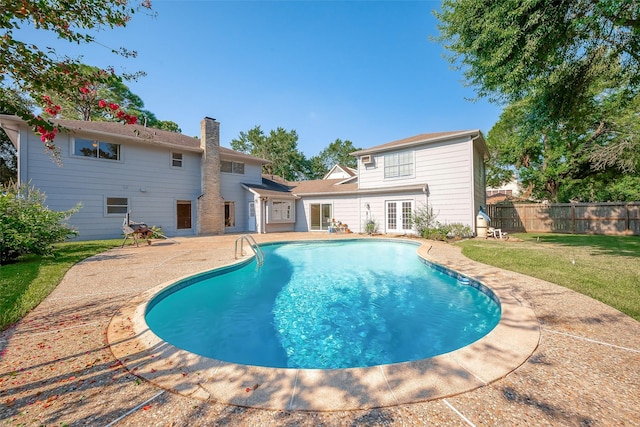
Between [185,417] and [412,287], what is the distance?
5.75 m

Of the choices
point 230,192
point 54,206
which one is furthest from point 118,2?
point 230,192

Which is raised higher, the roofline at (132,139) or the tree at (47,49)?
the roofline at (132,139)

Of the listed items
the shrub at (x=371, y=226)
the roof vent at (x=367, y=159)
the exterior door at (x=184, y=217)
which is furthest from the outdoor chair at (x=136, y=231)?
the roof vent at (x=367, y=159)

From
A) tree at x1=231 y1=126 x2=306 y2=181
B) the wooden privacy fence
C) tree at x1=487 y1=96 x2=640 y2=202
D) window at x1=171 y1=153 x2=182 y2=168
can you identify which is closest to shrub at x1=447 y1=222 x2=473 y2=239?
tree at x1=487 y1=96 x2=640 y2=202

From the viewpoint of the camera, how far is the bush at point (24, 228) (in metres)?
7.10

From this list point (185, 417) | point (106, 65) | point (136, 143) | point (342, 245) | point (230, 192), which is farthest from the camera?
point (230, 192)

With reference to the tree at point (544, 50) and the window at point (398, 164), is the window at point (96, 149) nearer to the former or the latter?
the window at point (398, 164)

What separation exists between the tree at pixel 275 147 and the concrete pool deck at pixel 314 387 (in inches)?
1462

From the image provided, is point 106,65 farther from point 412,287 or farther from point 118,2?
point 412,287

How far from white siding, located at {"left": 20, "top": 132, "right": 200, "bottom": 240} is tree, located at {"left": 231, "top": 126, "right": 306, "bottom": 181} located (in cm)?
2366

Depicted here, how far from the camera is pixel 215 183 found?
1658cm

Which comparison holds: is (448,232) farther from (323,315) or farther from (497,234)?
(323,315)

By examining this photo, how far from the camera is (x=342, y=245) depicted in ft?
42.7

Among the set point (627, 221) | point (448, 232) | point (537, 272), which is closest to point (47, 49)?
point (537, 272)
